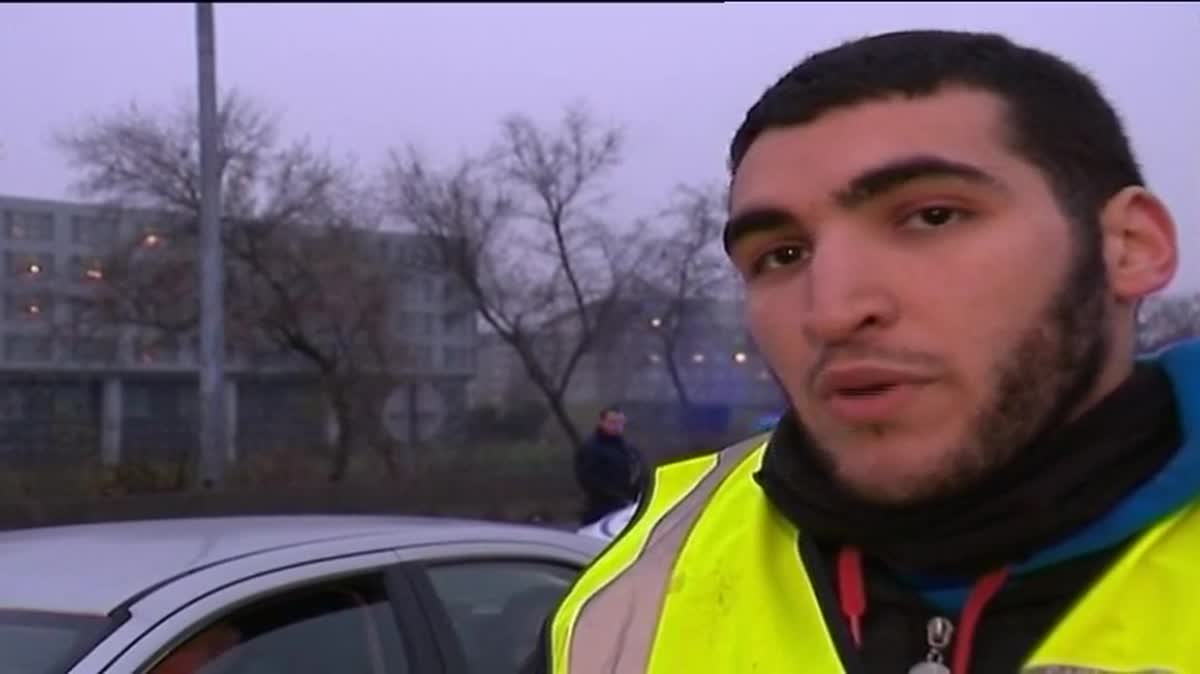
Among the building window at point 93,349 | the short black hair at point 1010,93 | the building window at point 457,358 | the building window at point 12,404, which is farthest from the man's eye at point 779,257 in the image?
the building window at point 457,358

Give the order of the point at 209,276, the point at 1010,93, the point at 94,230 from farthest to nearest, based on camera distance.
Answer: the point at 94,230 < the point at 209,276 < the point at 1010,93

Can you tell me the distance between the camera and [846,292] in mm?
1417

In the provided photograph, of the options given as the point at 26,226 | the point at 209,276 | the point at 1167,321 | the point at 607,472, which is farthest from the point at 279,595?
the point at 209,276

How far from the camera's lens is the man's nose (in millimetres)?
1396

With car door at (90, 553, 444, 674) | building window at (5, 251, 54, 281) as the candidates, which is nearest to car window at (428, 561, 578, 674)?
car door at (90, 553, 444, 674)

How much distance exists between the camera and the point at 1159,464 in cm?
144

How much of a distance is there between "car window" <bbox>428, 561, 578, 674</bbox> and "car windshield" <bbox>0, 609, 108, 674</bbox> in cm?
94

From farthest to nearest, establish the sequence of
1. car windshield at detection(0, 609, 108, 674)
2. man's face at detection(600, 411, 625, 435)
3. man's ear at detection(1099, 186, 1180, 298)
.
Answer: man's face at detection(600, 411, 625, 435) < car windshield at detection(0, 609, 108, 674) < man's ear at detection(1099, 186, 1180, 298)

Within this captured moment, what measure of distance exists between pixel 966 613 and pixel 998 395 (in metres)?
0.20

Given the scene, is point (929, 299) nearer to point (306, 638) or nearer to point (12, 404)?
point (306, 638)

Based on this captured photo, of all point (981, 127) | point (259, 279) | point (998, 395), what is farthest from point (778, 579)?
point (259, 279)

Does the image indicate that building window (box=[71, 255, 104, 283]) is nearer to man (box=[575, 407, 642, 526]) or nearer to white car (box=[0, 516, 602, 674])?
man (box=[575, 407, 642, 526])

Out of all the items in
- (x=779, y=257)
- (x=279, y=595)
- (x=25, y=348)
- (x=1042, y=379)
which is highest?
(x=779, y=257)

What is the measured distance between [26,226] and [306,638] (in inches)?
207
